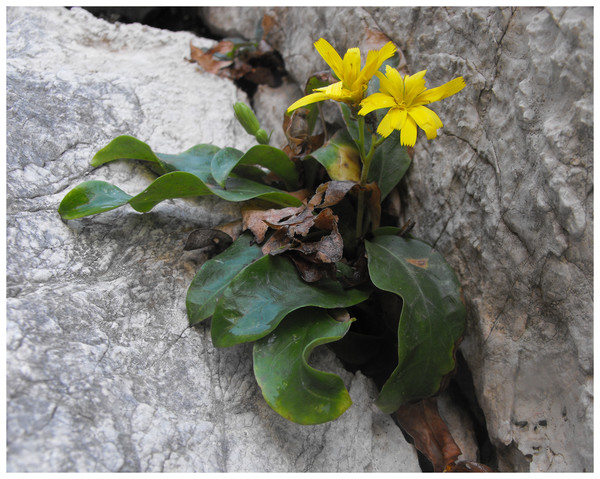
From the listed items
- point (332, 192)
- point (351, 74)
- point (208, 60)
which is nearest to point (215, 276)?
point (332, 192)

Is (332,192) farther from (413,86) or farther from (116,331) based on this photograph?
(116,331)

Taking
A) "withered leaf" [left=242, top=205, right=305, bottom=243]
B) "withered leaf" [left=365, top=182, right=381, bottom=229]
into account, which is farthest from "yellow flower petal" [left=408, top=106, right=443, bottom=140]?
"withered leaf" [left=242, top=205, right=305, bottom=243]

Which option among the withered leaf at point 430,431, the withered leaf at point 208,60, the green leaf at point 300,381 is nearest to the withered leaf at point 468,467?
the withered leaf at point 430,431

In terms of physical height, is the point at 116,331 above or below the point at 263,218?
below

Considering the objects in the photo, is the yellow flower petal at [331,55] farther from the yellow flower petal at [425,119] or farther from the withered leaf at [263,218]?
the withered leaf at [263,218]

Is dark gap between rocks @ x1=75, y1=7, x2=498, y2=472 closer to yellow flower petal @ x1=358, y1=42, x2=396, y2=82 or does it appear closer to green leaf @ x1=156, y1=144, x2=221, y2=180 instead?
yellow flower petal @ x1=358, y1=42, x2=396, y2=82

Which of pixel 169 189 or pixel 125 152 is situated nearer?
pixel 169 189

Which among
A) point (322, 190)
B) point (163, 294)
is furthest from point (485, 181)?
point (163, 294)
